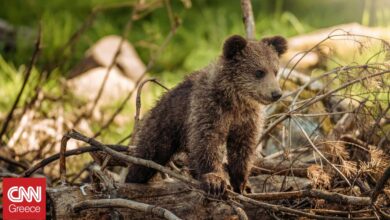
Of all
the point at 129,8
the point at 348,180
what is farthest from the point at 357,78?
the point at 129,8

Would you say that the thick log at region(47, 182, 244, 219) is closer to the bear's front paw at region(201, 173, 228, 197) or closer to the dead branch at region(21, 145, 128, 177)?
the bear's front paw at region(201, 173, 228, 197)

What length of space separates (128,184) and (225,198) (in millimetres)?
646

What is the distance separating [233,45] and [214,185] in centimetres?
94

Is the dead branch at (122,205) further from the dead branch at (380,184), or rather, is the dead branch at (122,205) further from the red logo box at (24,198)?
the dead branch at (380,184)

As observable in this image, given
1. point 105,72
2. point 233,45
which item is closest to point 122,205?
point 233,45

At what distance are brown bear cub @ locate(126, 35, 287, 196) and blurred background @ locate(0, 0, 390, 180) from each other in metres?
2.64

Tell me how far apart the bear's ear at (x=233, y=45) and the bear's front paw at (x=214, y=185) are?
0.84m

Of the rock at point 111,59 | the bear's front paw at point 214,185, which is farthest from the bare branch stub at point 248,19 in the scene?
the rock at point 111,59

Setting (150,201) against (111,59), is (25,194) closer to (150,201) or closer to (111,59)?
(150,201)

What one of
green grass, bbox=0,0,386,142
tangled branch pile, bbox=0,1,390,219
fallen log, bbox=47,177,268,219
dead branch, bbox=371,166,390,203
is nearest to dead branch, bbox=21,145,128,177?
tangled branch pile, bbox=0,1,390,219

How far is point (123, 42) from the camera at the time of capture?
8891 mm

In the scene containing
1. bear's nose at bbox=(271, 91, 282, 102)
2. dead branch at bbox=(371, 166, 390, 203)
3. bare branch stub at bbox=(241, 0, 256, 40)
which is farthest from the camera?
bare branch stub at bbox=(241, 0, 256, 40)

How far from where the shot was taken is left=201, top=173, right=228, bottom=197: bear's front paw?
439 cm

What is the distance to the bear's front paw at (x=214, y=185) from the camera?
4.39 meters
